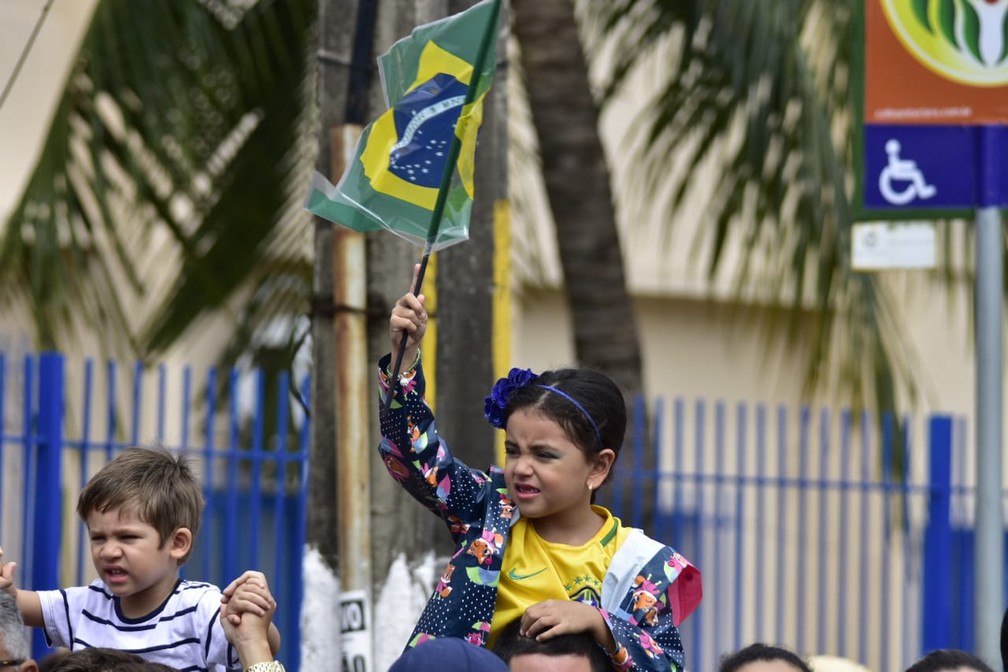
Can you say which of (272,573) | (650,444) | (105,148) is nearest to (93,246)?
(105,148)

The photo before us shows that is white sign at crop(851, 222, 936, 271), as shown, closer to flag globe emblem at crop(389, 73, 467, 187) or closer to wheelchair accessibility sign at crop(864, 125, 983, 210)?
wheelchair accessibility sign at crop(864, 125, 983, 210)

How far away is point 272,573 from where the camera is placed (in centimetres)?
656

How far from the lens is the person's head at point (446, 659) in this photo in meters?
2.54

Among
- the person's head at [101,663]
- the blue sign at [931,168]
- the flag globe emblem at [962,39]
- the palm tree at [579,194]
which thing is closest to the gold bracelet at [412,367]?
the person's head at [101,663]

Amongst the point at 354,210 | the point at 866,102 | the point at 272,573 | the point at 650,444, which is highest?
Answer: the point at 866,102

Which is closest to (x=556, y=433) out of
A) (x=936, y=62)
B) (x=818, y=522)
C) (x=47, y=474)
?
(x=936, y=62)

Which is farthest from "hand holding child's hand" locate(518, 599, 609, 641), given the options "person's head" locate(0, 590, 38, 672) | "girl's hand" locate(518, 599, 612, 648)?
"person's head" locate(0, 590, 38, 672)

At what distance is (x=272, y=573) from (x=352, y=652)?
2426 millimetres

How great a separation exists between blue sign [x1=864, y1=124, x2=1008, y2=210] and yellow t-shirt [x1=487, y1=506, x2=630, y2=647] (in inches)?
70.8

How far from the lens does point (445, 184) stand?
350 centimetres

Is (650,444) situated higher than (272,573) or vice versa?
(650,444)

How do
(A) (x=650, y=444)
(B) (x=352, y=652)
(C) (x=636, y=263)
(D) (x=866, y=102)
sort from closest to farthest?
(B) (x=352, y=652)
(D) (x=866, y=102)
(A) (x=650, y=444)
(C) (x=636, y=263)

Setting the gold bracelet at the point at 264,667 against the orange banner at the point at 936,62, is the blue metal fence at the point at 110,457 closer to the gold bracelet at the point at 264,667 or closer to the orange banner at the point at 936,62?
the orange banner at the point at 936,62

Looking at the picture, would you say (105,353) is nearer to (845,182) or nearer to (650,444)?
(650,444)
